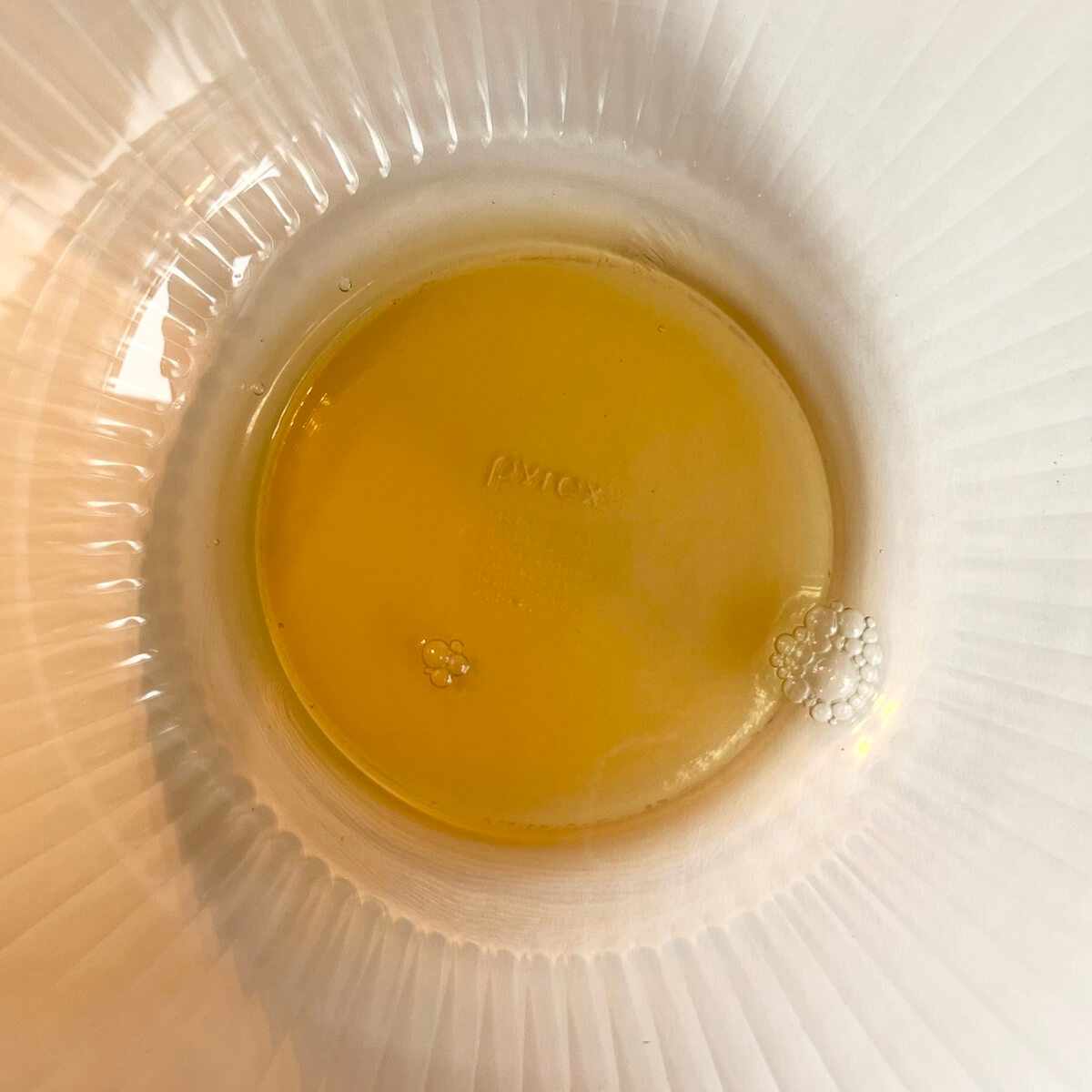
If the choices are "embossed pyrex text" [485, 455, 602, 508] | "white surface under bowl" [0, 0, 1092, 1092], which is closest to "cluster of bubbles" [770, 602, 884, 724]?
"white surface under bowl" [0, 0, 1092, 1092]

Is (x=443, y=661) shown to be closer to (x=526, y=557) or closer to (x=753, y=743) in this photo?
(x=526, y=557)

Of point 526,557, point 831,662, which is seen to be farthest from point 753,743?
point 526,557

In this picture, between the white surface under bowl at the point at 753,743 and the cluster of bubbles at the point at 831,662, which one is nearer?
the white surface under bowl at the point at 753,743

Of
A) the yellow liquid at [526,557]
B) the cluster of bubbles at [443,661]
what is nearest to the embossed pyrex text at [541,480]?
the yellow liquid at [526,557]

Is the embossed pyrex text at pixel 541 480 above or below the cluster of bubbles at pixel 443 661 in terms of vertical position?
above

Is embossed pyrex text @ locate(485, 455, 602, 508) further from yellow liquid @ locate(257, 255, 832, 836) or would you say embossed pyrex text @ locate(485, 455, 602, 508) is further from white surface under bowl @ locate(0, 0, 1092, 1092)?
white surface under bowl @ locate(0, 0, 1092, 1092)

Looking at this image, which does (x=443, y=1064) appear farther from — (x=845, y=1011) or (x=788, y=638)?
(x=788, y=638)

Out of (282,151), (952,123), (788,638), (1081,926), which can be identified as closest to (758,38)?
(952,123)

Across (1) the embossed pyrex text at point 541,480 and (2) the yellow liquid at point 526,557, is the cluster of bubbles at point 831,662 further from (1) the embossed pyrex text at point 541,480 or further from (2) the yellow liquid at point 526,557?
(1) the embossed pyrex text at point 541,480
